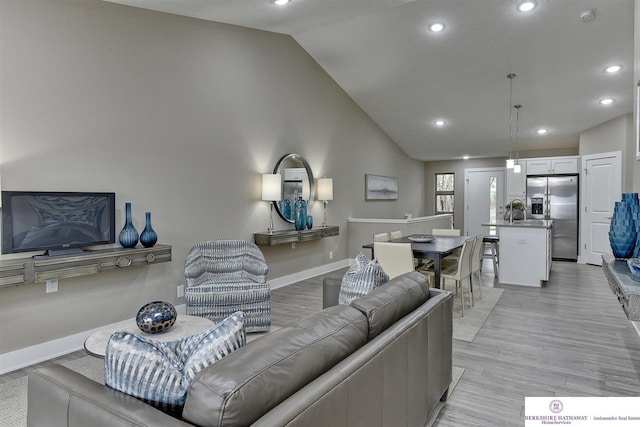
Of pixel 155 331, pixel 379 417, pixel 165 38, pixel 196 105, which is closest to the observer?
pixel 379 417

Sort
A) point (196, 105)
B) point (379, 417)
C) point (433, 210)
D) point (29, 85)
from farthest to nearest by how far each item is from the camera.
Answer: point (433, 210) < point (196, 105) < point (29, 85) < point (379, 417)

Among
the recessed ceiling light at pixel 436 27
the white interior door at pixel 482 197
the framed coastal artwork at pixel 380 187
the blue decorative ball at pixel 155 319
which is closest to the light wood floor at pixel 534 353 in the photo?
Answer: the blue decorative ball at pixel 155 319

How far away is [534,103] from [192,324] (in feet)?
21.6

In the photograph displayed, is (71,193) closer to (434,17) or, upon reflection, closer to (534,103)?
(434,17)

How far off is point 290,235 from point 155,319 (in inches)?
121

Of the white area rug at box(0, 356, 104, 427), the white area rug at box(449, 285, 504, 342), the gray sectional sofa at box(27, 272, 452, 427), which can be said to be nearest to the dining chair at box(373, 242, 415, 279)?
the white area rug at box(449, 285, 504, 342)

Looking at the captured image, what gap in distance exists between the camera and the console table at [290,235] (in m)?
5.07

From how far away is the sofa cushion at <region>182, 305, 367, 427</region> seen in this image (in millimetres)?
1030

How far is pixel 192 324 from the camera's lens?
8.62ft

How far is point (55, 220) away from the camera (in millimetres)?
3143

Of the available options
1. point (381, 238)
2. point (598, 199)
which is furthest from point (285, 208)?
point (598, 199)

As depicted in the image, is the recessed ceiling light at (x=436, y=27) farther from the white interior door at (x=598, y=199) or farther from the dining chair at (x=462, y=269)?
the white interior door at (x=598, y=199)

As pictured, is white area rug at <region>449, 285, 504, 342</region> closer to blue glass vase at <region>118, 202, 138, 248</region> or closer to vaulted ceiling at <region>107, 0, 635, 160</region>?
blue glass vase at <region>118, 202, 138, 248</region>

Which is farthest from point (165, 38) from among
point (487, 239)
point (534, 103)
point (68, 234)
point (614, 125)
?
point (614, 125)
